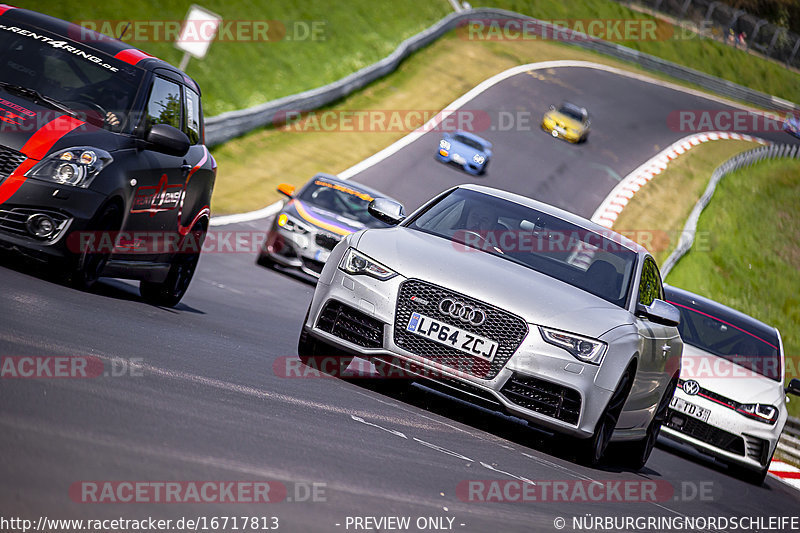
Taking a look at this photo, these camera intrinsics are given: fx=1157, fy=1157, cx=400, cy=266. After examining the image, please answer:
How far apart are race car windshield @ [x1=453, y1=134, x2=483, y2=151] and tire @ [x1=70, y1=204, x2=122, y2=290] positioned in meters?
24.1

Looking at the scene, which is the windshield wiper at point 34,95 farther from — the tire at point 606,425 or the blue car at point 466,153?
the blue car at point 466,153

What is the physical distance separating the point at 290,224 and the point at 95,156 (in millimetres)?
8802

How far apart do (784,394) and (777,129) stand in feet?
155

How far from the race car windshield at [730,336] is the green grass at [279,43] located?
763 inches

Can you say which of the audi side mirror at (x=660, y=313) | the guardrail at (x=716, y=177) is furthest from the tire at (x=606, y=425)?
the guardrail at (x=716, y=177)

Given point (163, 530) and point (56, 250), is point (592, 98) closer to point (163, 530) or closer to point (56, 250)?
point (56, 250)

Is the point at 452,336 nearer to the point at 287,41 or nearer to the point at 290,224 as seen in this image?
the point at 290,224

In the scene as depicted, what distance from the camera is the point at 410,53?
141 ft

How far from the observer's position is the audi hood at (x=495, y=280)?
7.43m

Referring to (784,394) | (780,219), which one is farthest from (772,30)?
(784,394)

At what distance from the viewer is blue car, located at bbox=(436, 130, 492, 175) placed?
32031 mm

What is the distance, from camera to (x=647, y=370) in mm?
8477

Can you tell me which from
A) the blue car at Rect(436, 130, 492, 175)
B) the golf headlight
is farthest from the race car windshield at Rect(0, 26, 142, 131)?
the blue car at Rect(436, 130, 492, 175)

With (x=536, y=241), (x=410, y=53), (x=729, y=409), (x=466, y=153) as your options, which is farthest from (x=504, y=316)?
(x=410, y=53)
